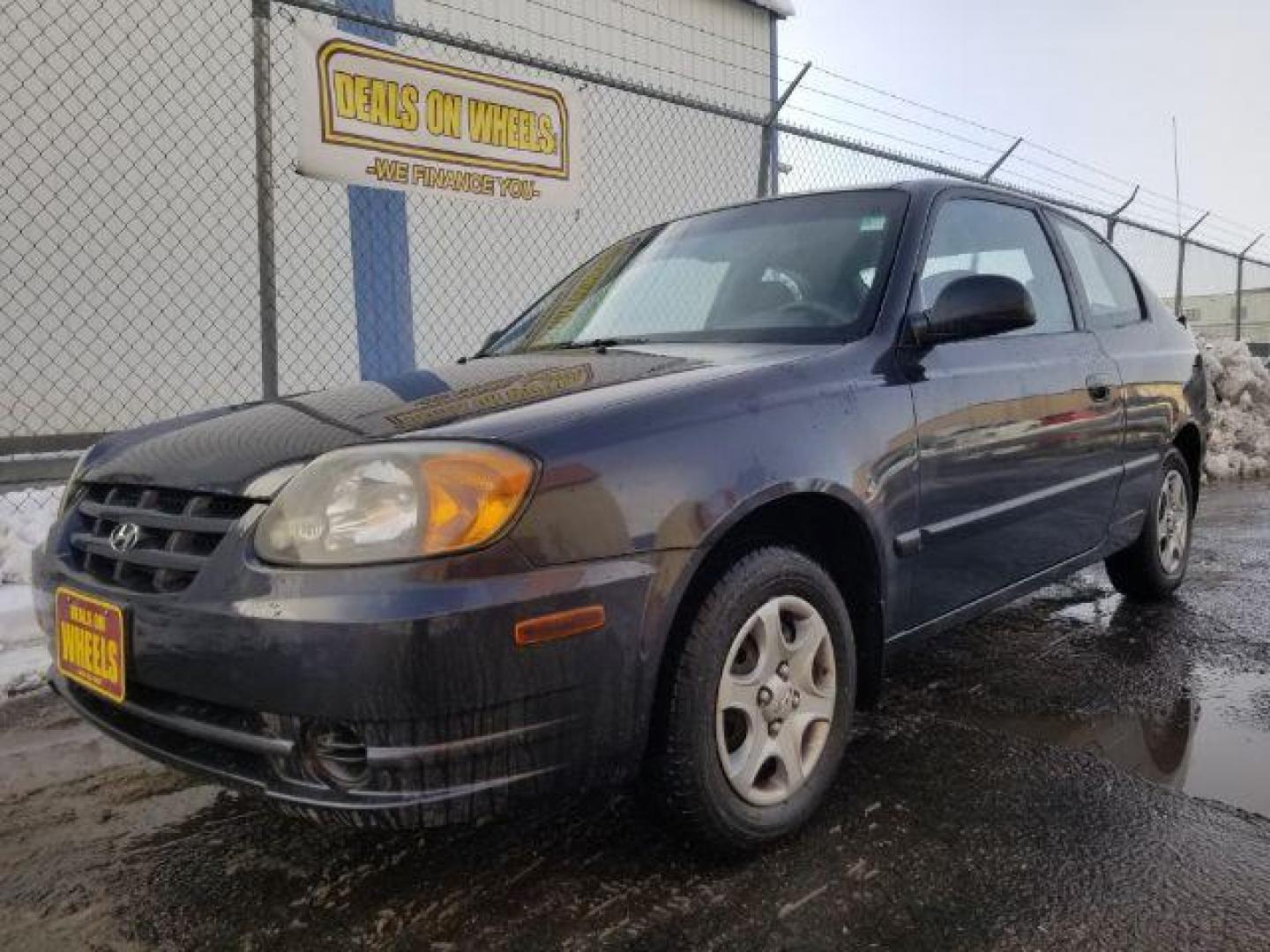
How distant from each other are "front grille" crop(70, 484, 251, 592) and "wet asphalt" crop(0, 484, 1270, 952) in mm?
658

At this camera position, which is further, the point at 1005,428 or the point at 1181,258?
the point at 1181,258

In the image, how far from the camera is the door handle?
3170mm

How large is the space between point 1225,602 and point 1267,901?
8.17 ft

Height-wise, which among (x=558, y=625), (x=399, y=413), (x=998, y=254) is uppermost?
(x=998, y=254)

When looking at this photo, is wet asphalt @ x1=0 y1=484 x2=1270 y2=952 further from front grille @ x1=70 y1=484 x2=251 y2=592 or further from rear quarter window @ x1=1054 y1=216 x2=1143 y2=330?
rear quarter window @ x1=1054 y1=216 x2=1143 y2=330

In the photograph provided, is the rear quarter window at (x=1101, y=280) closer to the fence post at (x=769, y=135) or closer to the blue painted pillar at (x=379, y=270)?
the fence post at (x=769, y=135)

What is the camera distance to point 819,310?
2.54 meters

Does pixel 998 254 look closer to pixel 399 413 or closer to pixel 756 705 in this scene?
pixel 756 705

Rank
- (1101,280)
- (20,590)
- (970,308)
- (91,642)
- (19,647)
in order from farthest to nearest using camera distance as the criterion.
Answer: (20,590)
(1101,280)
(19,647)
(970,308)
(91,642)

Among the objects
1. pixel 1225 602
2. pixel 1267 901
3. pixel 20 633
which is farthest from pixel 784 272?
pixel 20 633

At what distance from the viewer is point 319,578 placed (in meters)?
1.61

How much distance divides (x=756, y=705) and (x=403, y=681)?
787 mm

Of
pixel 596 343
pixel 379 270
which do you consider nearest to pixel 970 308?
pixel 596 343

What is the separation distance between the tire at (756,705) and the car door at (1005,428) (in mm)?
430
